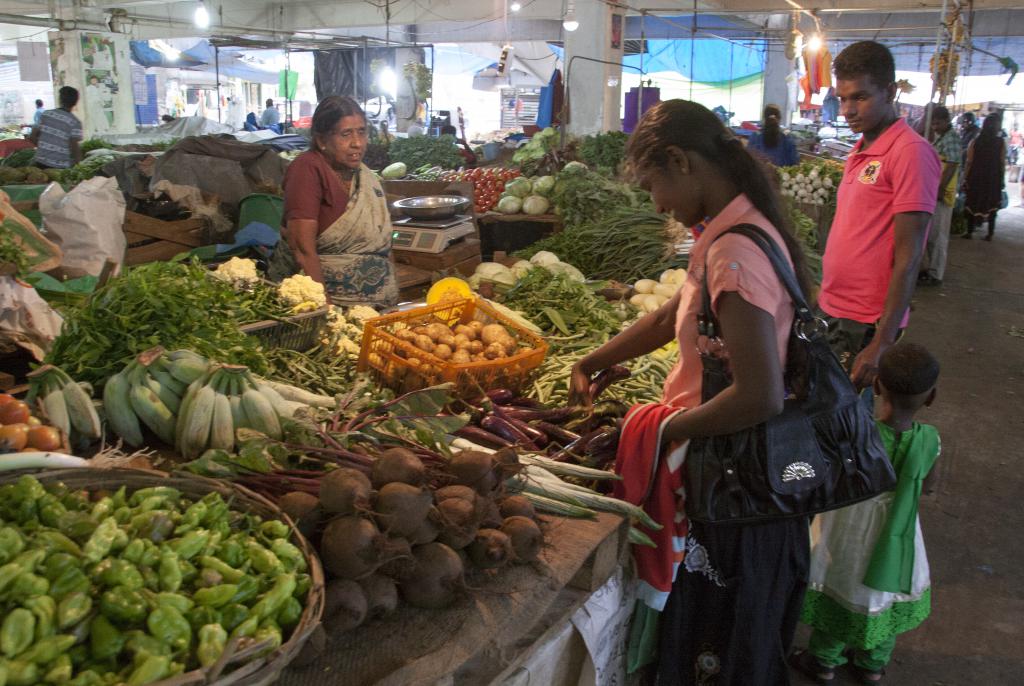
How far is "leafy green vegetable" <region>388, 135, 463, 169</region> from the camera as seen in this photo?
11.9 metres

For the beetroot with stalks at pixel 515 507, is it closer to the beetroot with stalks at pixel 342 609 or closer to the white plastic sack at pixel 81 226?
the beetroot with stalks at pixel 342 609

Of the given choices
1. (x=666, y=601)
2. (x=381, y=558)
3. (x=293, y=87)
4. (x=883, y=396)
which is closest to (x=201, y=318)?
(x=381, y=558)

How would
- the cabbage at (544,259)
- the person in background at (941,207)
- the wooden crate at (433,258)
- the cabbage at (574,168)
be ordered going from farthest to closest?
the person in background at (941,207) < the cabbage at (574,168) < the wooden crate at (433,258) < the cabbage at (544,259)

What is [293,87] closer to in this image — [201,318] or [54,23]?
[54,23]

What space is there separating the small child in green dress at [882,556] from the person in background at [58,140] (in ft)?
35.6

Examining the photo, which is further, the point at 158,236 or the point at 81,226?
the point at 158,236

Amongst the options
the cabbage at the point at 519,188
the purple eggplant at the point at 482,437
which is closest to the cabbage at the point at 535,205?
the cabbage at the point at 519,188

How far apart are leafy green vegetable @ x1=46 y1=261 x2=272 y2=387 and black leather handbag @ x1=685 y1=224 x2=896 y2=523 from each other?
1514 mm

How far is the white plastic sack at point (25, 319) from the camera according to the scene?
115 inches

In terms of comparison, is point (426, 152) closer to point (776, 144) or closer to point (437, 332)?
point (776, 144)

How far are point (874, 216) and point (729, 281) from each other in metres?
1.88

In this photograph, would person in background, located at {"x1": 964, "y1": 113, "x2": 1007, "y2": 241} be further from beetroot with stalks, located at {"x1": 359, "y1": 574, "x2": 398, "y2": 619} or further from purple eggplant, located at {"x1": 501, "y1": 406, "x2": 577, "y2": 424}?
beetroot with stalks, located at {"x1": 359, "y1": 574, "x2": 398, "y2": 619}

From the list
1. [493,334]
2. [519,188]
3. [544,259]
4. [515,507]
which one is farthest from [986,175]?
[515,507]

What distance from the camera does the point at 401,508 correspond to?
1694mm
